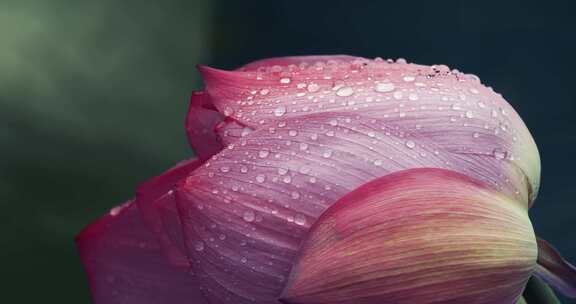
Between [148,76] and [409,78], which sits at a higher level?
[409,78]

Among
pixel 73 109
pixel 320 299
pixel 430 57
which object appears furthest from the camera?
pixel 73 109

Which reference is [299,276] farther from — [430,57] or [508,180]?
[430,57]

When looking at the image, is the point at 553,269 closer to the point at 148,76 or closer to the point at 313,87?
the point at 313,87

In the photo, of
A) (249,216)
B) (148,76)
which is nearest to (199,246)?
(249,216)

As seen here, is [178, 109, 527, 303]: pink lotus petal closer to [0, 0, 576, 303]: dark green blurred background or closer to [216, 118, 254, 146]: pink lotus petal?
[216, 118, 254, 146]: pink lotus petal

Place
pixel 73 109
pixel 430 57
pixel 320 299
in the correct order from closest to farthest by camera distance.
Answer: pixel 320 299, pixel 430 57, pixel 73 109

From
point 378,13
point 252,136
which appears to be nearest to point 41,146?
point 378,13

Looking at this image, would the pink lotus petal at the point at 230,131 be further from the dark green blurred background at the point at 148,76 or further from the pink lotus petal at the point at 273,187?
the dark green blurred background at the point at 148,76

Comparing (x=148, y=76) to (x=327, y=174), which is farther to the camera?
(x=148, y=76)
